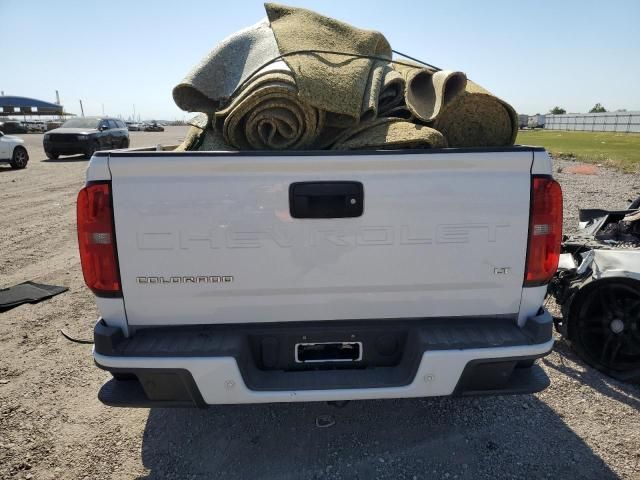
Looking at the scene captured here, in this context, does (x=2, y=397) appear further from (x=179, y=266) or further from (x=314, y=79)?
(x=314, y=79)

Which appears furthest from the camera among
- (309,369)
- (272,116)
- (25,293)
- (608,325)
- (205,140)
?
(25,293)

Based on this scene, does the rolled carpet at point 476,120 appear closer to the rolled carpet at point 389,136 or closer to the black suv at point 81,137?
the rolled carpet at point 389,136

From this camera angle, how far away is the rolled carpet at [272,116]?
237cm

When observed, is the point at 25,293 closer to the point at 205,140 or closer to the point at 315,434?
the point at 205,140

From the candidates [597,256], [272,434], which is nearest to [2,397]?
[272,434]

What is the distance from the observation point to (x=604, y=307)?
326 centimetres

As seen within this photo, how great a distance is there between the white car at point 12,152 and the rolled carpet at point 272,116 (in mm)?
15244

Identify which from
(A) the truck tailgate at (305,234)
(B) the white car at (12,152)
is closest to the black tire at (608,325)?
(A) the truck tailgate at (305,234)

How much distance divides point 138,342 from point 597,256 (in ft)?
11.1

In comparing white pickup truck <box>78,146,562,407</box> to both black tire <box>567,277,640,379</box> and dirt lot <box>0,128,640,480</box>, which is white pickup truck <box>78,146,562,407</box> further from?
black tire <box>567,277,640,379</box>

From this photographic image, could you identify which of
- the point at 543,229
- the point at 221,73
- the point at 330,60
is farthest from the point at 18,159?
the point at 543,229

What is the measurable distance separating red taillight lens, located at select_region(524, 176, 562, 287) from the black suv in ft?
60.0

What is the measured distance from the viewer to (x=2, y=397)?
3.05 meters

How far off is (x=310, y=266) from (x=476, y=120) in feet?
4.83
